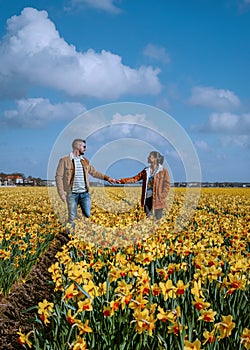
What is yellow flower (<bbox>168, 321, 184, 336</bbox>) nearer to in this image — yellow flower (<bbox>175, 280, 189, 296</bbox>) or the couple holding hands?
yellow flower (<bbox>175, 280, 189, 296</bbox>)

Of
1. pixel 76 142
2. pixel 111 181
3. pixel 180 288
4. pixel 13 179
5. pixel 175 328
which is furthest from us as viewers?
pixel 13 179

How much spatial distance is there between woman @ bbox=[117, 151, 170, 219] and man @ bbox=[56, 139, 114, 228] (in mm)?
1122

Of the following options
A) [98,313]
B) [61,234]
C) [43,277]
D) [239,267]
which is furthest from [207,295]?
[61,234]

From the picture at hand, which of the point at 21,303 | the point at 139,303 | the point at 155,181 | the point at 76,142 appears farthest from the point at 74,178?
the point at 139,303

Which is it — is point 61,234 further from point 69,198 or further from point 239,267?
point 239,267

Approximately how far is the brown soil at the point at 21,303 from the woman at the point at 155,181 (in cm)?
269

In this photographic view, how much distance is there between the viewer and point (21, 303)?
5.86 meters

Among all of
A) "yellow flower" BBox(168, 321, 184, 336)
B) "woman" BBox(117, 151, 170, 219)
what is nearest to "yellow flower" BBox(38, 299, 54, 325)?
"yellow flower" BBox(168, 321, 184, 336)

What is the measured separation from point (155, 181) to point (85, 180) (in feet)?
4.95

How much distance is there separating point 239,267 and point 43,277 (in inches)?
170

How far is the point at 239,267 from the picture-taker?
3.58 meters

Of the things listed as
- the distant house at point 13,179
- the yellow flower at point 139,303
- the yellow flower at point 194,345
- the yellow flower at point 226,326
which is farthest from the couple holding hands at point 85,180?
the distant house at point 13,179

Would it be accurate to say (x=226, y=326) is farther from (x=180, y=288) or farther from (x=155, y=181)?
(x=155, y=181)

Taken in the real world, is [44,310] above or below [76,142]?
below
